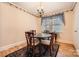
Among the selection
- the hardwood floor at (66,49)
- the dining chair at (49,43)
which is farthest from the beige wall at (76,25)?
the dining chair at (49,43)

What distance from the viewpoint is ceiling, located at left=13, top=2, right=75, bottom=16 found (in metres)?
2.06

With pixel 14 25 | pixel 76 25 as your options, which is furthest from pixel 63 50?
pixel 14 25

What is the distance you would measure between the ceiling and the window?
11cm

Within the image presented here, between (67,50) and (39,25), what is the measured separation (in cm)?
83

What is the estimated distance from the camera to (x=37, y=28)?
220 cm

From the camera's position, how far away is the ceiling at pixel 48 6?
2064mm

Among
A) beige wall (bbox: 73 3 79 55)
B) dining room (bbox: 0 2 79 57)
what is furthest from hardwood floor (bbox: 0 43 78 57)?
beige wall (bbox: 73 3 79 55)

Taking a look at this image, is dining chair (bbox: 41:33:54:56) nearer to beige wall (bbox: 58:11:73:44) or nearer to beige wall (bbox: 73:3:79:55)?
beige wall (bbox: 58:11:73:44)

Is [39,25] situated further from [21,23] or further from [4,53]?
[4,53]

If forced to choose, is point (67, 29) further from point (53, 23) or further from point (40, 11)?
point (40, 11)

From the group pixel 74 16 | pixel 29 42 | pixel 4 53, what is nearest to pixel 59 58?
pixel 29 42

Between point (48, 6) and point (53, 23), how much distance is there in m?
0.37

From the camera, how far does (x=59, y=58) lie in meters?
1.91

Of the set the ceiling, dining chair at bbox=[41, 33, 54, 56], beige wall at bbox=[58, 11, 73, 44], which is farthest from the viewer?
dining chair at bbox=[41, 33, 54, 56]
